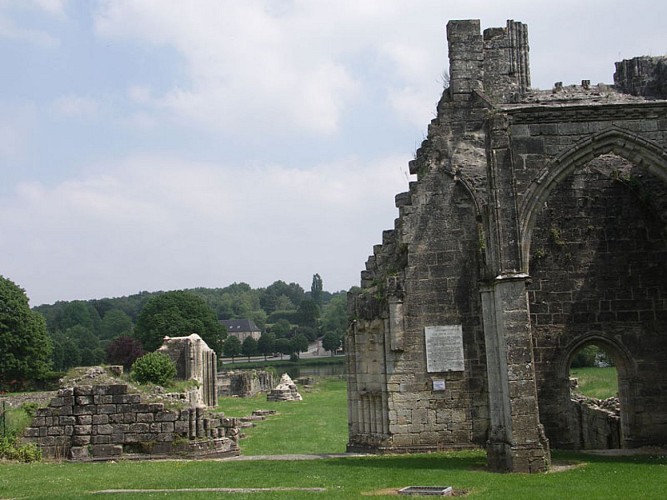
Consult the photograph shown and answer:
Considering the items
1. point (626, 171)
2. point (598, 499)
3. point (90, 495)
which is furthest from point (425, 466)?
point (626, 171)

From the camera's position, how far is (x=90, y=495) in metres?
12.0

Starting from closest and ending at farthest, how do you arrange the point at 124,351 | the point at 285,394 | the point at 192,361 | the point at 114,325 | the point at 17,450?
the point at 17,450 → the point at 192,361 → the point at 285,394 → the point at 124,351 → the point at 114,325

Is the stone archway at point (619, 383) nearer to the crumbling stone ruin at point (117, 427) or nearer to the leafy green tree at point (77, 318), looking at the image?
the crumbling stone ruin at point (117, 427)

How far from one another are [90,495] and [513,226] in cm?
812

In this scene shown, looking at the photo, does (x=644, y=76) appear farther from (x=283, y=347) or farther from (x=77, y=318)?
(x=77, y=318)

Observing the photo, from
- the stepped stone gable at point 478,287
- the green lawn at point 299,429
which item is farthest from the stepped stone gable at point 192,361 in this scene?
the stepped stone gable at point 478,287

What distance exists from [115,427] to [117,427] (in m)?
→ 0.05

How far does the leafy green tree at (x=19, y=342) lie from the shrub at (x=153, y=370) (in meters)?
26.3

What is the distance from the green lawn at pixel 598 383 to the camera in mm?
28837

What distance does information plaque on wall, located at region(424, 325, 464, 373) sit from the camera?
1739 centimetres

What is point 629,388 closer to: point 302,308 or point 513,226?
point 513,226

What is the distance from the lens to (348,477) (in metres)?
13.3

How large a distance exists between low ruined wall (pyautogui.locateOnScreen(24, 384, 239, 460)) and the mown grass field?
31.9 inches

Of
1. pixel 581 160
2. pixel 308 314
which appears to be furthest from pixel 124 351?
pixel 308 314
